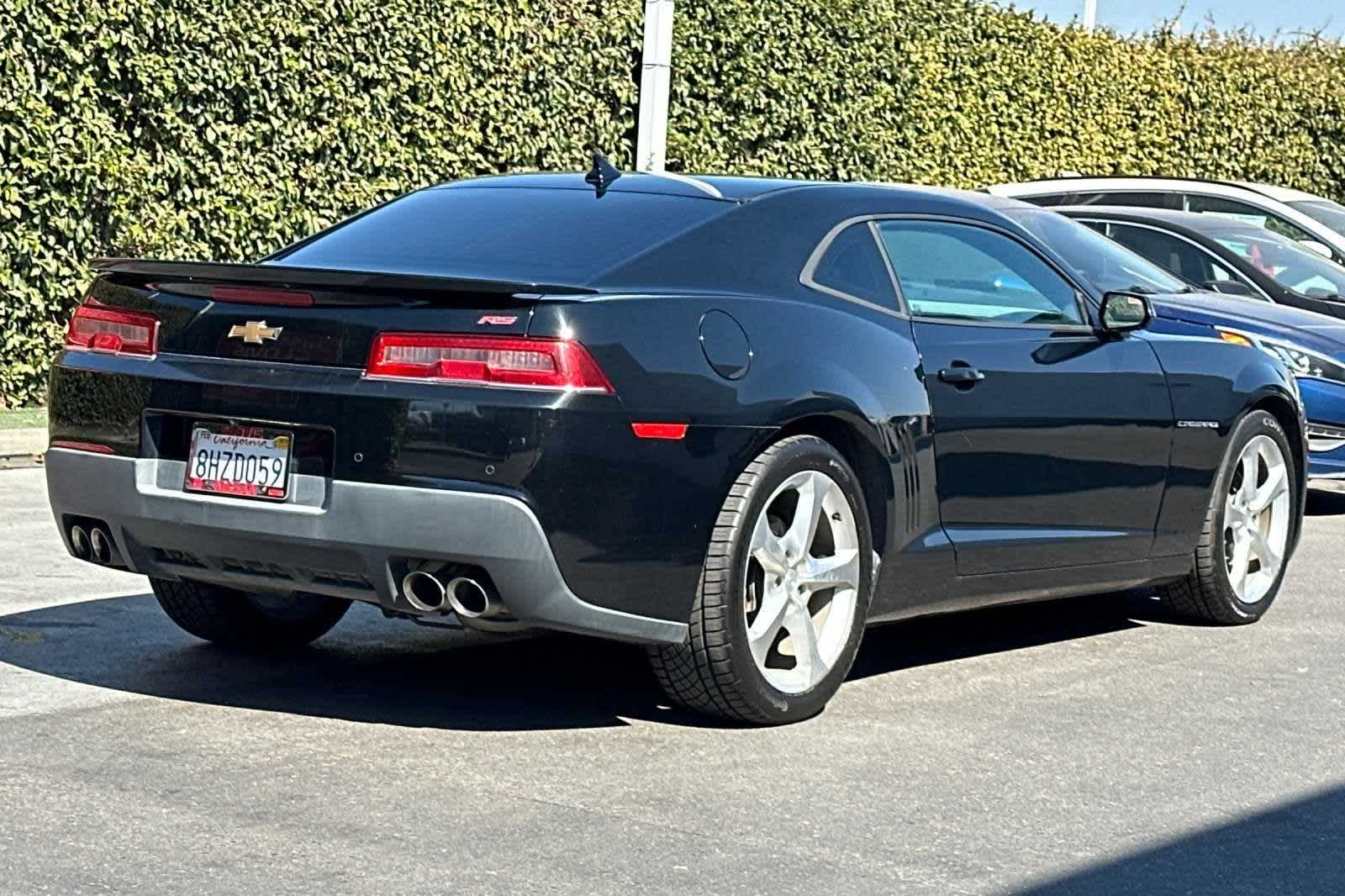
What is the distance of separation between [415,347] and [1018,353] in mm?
2115

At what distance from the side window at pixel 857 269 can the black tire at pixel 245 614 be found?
1.72m

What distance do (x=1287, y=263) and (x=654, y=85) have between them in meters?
4.23

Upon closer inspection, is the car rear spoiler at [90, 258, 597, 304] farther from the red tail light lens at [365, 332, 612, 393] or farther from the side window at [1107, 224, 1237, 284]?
the side window at [1107, 224, 1237, 284]

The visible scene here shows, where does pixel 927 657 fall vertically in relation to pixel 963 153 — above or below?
below

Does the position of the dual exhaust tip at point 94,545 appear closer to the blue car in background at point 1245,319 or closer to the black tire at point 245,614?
the black tire at point 245,614

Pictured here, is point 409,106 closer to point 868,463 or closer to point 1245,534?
point 1245,534

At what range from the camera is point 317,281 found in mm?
5719

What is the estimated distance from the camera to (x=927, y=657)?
7301mm

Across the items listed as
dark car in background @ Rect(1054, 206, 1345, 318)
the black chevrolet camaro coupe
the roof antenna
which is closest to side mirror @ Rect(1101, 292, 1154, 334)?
the black chevrolet camaro coupe

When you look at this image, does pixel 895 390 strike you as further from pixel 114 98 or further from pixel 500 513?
pixel 114 98

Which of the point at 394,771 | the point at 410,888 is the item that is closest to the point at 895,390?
the point at 394,771

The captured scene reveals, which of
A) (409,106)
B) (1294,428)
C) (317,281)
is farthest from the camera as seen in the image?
(409,106)

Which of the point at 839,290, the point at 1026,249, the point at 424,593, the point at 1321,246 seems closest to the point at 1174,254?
the point at 1321,246

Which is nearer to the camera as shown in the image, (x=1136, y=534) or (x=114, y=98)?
(x=1136, y=534)
